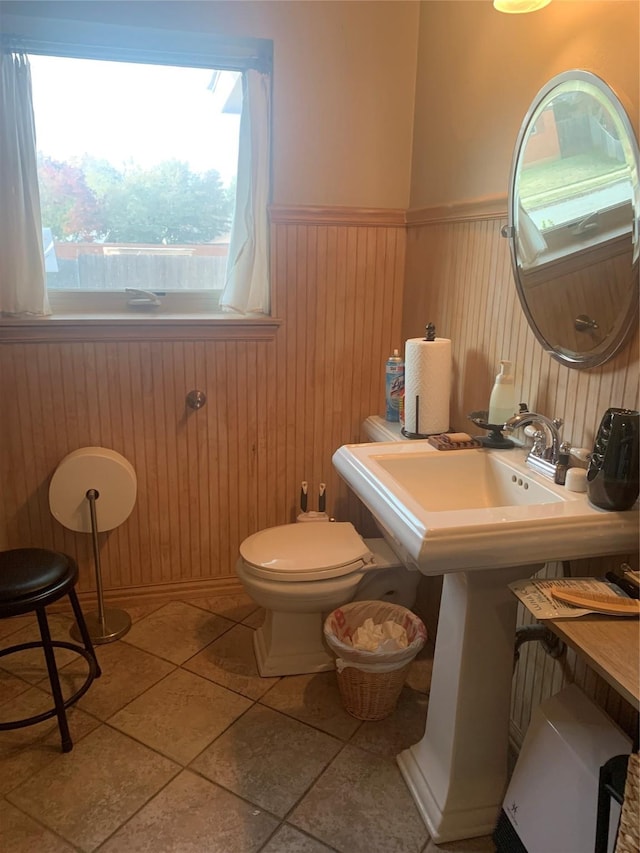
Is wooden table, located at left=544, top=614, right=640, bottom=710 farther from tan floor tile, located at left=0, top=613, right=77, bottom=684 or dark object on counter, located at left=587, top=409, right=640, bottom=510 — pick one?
tan floor tile, located at left=0, top=613, right=77, bottom=684

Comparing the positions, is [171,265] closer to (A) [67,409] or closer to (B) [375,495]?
(A) [67,409]

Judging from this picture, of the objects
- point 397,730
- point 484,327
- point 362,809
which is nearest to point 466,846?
point 362,809

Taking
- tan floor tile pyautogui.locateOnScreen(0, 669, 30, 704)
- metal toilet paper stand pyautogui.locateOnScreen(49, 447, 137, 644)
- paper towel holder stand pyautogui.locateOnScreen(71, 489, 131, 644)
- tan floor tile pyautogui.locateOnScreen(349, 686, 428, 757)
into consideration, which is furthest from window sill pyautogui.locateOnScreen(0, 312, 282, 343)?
tan floor tile pyautogui.locateOnScreen(349, 686, 428, 757)

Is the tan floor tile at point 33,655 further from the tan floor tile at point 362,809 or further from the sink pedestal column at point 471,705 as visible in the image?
the sink pedestal column at point 471,705

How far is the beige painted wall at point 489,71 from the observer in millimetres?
1414

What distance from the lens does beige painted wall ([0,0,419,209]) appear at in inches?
88.3

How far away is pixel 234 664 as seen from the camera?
224 centimetres

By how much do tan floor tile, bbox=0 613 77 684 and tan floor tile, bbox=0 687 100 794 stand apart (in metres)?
0.09

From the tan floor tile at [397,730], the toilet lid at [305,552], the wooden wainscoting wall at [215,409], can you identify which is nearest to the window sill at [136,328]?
the wooden wainscoting wall at [215,409]

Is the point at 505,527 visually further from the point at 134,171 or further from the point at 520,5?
the point at 134,171

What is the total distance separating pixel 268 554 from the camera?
83.4 inches

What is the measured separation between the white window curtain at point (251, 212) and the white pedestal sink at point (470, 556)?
0.92 m

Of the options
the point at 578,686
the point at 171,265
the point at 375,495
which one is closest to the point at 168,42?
the point at 171,265

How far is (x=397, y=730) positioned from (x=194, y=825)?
631 mm
